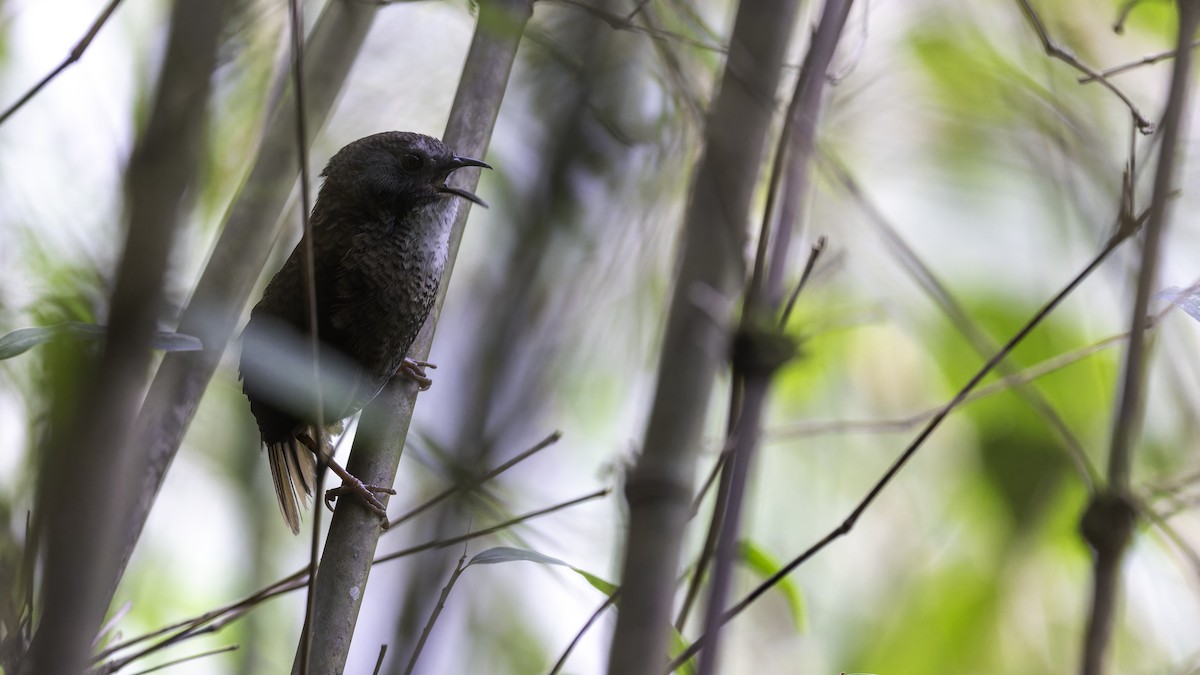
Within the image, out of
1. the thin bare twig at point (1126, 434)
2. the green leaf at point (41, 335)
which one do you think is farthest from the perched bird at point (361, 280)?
the thin bare twig at point (1126, 434)

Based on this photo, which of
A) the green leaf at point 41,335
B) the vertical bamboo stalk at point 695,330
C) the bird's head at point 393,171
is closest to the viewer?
the vertical bamboo stalk at point 695,330

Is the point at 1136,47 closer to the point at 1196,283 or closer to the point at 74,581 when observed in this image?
the point at 1196,283

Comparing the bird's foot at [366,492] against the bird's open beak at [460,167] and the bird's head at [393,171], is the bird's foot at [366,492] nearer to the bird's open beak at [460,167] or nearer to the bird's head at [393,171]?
the bird's open beak at [460,167]

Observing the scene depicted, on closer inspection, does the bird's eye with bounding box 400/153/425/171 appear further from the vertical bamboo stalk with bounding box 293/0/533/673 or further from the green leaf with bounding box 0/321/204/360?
the green leaf with bounding box 0/321/204/360

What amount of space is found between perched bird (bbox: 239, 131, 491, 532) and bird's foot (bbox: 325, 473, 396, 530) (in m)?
0.28

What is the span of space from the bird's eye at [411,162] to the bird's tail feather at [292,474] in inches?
35.0

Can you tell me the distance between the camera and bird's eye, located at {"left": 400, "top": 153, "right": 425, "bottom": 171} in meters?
3.03

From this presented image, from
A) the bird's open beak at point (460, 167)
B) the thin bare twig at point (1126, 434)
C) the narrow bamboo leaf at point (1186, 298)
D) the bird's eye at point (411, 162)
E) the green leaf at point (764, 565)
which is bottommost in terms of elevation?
the thin bare twig at point (1126, 434)

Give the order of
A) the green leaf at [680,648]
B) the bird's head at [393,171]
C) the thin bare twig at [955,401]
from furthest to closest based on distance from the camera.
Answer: the bird's head at [393,171], the green leaf at [680,648], the thin bare twig at [955,401]

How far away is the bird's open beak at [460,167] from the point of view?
2561 millimetres

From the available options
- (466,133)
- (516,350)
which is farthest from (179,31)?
(516,350)

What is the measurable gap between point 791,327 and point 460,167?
0.91m

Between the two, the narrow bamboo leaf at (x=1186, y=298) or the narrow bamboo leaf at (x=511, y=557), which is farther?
the narrow bamboo leaf at (x=511, y=557)

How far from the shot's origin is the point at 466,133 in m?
2.53
